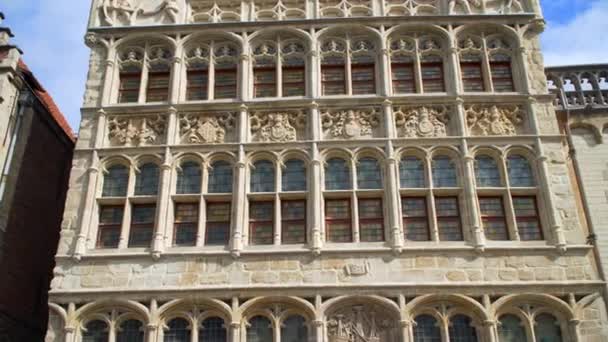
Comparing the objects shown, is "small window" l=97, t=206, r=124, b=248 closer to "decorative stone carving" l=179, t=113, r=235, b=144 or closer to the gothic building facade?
the gothic building facade

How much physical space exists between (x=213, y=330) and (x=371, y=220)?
3.79 metres

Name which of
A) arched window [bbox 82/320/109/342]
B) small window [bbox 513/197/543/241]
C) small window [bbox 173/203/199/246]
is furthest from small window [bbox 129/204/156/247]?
small window [bbox 513/197/543/241]

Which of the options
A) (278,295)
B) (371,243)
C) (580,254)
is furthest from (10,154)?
(580,254)

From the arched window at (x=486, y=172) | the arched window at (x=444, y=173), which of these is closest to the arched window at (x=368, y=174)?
the arched window at (x=444, y=173)

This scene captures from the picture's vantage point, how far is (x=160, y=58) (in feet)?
52.7

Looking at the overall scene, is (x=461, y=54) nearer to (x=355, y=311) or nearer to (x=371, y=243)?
(x=371, y=243)

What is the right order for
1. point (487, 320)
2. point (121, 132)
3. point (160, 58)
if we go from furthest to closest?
1. point (160, 58)
2. point (121, 132)
3. point (487, 320)

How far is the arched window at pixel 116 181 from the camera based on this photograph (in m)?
14.4

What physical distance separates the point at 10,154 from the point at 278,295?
284 inches

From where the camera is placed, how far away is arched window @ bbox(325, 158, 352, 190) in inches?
559

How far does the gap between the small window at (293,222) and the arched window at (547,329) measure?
15.4 ft

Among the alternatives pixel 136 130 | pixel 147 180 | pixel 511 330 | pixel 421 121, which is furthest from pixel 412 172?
pixel 136 130

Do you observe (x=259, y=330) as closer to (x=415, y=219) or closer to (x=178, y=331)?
(x=178, y=331)

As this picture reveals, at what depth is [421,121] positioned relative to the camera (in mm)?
14789
